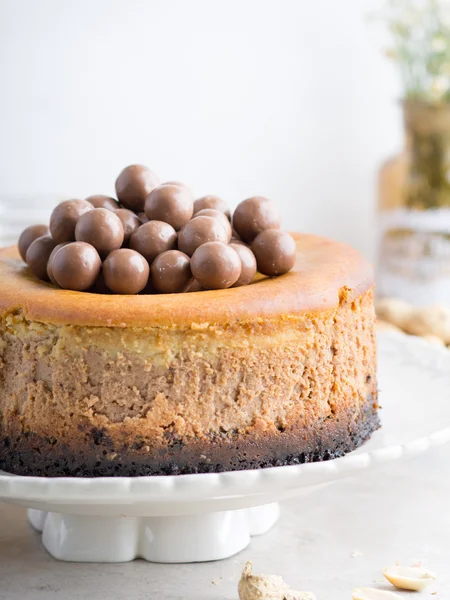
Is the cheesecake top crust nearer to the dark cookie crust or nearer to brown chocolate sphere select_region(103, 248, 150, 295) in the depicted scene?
brown chocolate sphere select_region(103, 248, 150, 295)

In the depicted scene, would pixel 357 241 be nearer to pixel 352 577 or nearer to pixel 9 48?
pixel 9 48

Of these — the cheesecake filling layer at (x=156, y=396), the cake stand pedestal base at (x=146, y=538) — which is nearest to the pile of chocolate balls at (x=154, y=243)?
the cheesecake filling layer at (x=156, y=396)

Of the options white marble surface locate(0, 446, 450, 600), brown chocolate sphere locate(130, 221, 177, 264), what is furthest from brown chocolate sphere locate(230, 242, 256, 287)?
white marble surface locate(0, 446, 450, 600)

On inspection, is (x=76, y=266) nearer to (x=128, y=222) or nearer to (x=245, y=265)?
(x=128, y=222)

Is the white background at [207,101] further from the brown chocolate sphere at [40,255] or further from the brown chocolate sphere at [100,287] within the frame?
Result: the brown chocolate sphere at [100,287]

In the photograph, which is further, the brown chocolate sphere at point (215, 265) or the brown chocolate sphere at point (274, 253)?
the brown chocolate sphere at point (274, 253)

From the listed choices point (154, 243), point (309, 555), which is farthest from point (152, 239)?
point (309, 555)
